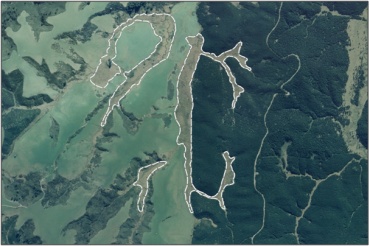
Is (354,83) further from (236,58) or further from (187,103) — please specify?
(187,103)

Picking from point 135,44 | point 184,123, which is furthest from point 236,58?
point 135,44

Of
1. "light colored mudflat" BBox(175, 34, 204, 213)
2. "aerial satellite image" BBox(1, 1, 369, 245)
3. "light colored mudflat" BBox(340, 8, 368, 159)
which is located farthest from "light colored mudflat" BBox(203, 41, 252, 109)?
"light colored mudflat" BBox(340, 8, 368, 159)

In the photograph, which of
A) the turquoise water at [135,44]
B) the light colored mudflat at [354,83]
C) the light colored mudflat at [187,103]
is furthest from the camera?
the turquoise water at [135,44]

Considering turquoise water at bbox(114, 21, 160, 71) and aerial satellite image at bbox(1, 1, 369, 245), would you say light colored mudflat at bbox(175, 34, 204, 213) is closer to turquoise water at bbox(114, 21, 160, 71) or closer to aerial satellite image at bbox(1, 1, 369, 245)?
aerial satellite image at bbox(1, 1, 369, 245)

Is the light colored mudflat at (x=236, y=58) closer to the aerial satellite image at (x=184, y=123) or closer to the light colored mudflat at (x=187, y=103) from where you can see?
the aerial satellite image at (x=184, y=123)

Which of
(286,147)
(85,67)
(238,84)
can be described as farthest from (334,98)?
(85,67)

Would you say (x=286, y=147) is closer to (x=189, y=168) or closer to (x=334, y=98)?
(x=334, y=98)

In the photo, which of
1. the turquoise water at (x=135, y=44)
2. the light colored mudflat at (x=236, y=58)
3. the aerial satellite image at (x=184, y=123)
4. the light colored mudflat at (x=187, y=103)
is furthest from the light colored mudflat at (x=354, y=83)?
the turquoise water at (x=135, y=44)

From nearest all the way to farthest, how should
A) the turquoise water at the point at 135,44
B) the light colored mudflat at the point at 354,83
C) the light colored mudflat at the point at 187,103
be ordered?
1. the light colored mudflat at the point at 354,83
2. the light colored mudflat at the point at 187,103
3. the turquoise water at the point at 135,44
